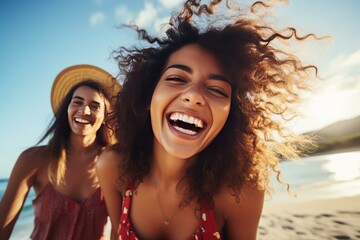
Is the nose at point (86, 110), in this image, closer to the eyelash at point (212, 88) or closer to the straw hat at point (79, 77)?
the straw hat at point (79, 77)

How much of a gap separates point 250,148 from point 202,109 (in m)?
0.86

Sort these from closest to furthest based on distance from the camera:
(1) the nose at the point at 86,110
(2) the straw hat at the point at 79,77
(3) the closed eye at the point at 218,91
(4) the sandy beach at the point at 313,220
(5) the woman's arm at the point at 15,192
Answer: (3) the closed eye at the point at 218,91
(5) the woman's arm at the point at 15,192
(1) the nose at the point at 86,110
(2) the straw hat at the point at 79,77
(4) the sandy beach at the point at 313,220

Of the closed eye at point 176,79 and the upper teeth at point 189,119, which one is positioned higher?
the closed eye at point 176,79

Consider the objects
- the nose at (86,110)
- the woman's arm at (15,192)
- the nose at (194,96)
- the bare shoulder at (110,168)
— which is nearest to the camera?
the nose at (194,96)

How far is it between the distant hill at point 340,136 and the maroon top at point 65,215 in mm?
39894

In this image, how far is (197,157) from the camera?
8.68 ft

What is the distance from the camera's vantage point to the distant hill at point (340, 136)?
42.5m

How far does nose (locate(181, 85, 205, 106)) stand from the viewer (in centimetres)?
201

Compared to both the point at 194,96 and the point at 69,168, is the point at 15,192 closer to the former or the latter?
the point at 69,168

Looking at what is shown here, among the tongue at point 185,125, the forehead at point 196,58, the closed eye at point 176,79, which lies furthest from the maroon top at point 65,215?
the forehead at point 196,58

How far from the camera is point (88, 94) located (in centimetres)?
369

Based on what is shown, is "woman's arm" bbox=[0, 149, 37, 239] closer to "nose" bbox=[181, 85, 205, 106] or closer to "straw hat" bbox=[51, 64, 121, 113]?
"straw hat" bbox=[51, 64, 121, 113]

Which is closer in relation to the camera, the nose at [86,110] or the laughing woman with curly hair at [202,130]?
the laughing woman with curly hair at [202,130]

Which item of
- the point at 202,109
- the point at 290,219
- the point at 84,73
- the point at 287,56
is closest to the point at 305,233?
the point at 290,219
